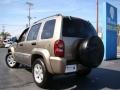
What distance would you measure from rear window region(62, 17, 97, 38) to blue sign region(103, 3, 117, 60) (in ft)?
26.6

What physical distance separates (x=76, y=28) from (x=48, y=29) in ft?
2.70

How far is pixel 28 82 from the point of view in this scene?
7574 millimetres

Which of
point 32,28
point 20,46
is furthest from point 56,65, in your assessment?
point 20,46

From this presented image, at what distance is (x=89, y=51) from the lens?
641cm

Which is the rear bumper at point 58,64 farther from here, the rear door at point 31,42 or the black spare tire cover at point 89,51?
the rear door at point 31,42

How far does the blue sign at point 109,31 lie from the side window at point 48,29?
8.71 m

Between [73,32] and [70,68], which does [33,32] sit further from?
[70,68]

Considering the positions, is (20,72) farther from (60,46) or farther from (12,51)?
(60,46)

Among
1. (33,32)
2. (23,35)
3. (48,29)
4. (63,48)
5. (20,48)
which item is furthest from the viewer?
(23,35)

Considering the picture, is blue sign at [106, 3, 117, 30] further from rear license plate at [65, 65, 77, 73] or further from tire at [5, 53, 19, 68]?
rear license plate at [65, 65, 77, 73]

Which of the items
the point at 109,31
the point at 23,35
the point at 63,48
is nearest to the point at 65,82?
the point at 63,48

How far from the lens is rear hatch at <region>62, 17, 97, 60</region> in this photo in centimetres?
642

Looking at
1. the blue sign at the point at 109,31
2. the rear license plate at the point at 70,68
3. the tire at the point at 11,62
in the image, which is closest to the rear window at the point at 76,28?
the rear license plate at the point at 70,68

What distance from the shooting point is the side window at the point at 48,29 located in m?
6.61
